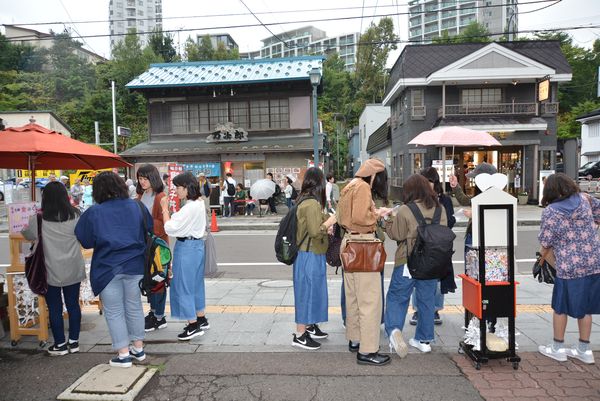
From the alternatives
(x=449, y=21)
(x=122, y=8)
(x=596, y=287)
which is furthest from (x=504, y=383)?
(x=122, y=8)

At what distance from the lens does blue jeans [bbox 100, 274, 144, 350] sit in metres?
3.89

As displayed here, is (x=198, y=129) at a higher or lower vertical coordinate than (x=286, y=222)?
higher

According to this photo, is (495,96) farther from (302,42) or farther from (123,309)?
(302,42)

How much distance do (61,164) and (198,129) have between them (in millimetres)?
16582

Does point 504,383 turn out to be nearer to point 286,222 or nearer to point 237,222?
point 286,222

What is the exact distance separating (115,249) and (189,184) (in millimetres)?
1002

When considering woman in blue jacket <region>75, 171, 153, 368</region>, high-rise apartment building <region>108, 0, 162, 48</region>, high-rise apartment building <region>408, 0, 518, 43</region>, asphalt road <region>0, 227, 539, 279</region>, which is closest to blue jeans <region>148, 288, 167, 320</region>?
woman in blue jacket <region>75, 171, 153, 368</region>

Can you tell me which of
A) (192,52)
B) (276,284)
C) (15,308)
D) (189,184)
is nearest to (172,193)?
(276,284)

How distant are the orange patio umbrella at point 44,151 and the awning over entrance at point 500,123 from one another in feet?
56.0

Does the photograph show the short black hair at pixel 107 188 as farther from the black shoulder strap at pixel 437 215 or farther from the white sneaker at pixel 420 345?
the white sneaker at pixel 420 345

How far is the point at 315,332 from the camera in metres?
4.64

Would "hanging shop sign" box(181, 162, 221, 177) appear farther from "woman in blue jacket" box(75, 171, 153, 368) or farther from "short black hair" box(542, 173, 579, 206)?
"short black hair" box(542, 173, 579, 206)

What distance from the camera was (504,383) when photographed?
362 cm

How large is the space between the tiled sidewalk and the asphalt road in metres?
4.19
